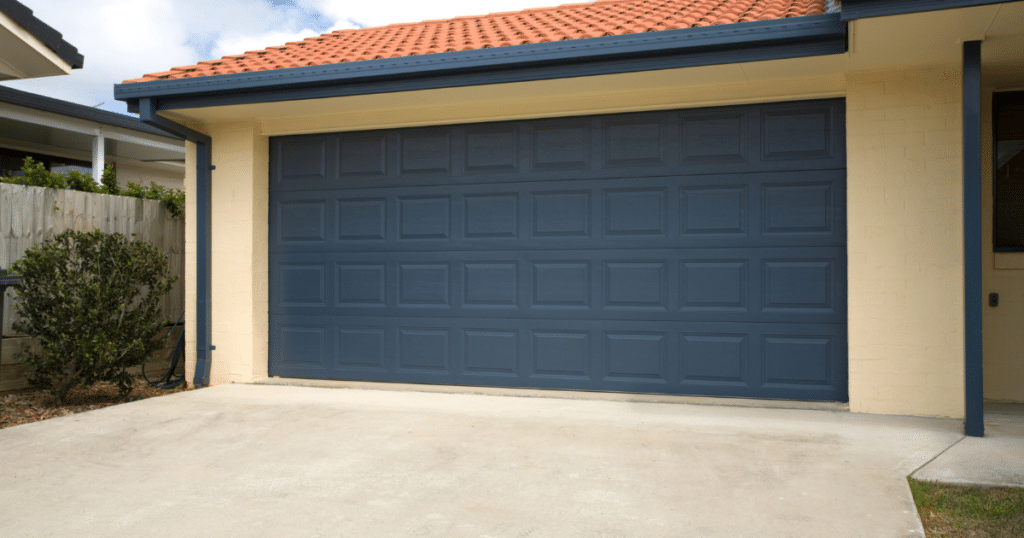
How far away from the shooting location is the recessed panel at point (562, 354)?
21.6 feet

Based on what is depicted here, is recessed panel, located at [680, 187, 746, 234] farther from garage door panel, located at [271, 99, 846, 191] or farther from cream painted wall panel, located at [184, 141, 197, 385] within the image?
cream painted wall panel, located at [184, 141, 197, 385]

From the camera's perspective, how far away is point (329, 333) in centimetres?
738

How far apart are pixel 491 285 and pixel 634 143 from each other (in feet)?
6.12

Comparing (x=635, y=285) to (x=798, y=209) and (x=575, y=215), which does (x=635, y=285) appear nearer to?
(x=575, y=215)

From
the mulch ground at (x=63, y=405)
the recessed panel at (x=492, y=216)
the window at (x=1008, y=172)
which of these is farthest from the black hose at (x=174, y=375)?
the window at (x=1008, y=172)

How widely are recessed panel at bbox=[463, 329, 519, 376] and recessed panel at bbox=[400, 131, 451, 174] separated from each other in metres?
1.64

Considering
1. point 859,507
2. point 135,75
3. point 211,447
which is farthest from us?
point 135,75

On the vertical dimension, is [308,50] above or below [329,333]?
above

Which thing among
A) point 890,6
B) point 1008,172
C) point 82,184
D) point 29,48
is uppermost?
point 29,48

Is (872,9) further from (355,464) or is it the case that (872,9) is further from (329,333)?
(329,333)

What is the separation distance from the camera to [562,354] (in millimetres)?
6656

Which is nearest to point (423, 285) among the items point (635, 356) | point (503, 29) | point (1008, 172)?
point (635, 356)

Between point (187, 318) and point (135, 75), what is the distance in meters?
2.50

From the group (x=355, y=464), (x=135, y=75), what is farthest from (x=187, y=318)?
(x=355, y=464)
